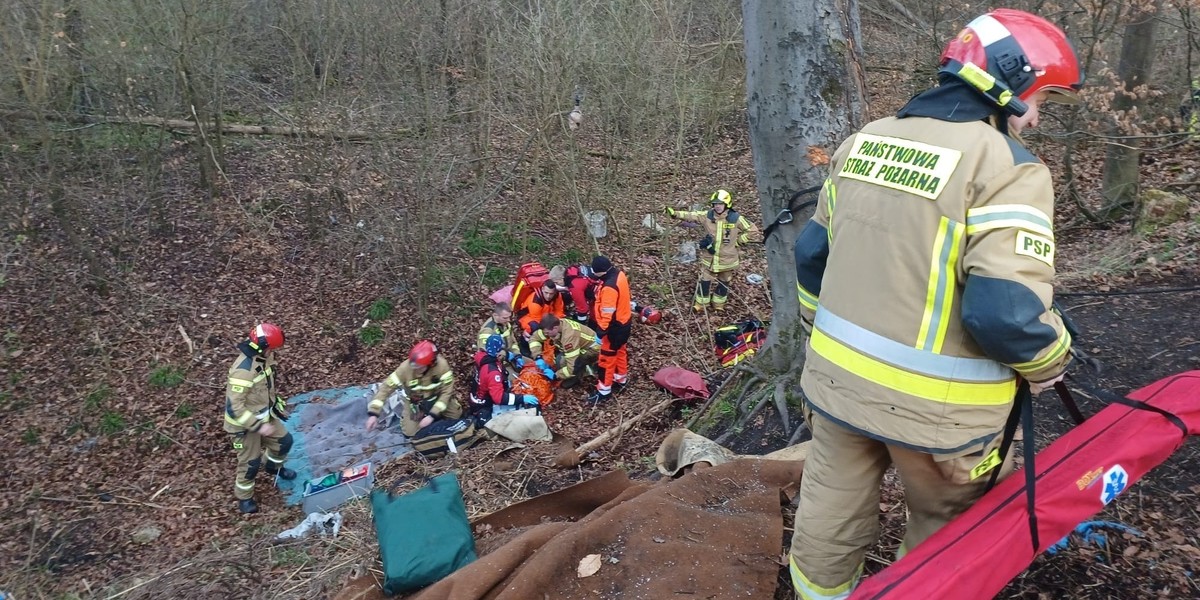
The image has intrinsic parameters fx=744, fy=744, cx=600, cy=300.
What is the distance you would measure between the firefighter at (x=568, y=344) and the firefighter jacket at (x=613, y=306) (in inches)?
9.1

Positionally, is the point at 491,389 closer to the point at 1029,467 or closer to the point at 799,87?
the point at 799,87

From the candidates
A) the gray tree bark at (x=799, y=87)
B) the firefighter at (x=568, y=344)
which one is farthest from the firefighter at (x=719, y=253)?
the gray tree bark at (x=799, y=87)

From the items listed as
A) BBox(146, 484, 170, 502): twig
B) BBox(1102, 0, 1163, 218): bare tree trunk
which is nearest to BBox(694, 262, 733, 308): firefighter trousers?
BBox(1102, 0, 1163, 218): bare tree trunk

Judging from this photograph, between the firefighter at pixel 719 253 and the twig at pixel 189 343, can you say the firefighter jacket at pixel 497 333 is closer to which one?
the firefighter at pixel 719 253

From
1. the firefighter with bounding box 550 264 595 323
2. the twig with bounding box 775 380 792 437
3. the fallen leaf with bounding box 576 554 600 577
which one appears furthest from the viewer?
the firefighter with bounding box 550 264 595 323

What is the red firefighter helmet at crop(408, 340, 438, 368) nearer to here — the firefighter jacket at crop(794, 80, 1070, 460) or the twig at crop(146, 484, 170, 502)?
the twig at crop(146, 484, 170, 502)

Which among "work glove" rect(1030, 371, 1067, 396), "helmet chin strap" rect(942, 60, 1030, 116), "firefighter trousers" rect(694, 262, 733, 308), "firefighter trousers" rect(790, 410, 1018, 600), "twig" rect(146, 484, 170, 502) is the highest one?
"helmet chin strap" rect(942, 60, 1030, 116)

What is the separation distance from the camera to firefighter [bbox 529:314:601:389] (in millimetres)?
8055

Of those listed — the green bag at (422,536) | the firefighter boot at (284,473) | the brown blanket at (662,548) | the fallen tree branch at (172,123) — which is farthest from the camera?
the fallen tree branch at (172,123)

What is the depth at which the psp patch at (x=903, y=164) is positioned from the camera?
6.69 ft

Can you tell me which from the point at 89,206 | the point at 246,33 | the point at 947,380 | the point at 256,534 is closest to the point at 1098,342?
the point at 947,380

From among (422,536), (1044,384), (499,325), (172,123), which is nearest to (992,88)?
(1044,384)

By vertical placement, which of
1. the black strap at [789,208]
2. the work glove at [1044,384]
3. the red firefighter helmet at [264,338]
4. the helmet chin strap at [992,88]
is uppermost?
the helmet chin strap at [992,88]

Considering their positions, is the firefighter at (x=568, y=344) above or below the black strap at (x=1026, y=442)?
below
